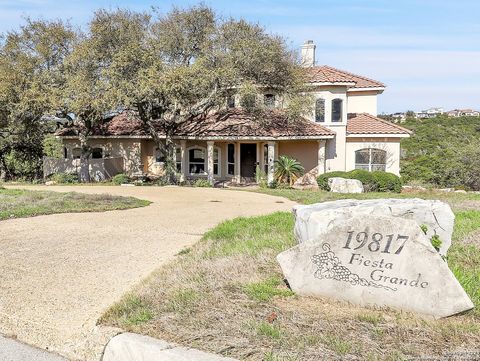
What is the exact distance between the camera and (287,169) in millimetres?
22000

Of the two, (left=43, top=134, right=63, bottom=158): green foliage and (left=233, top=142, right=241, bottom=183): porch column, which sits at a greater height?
(left=43, top=134, right=63, bottom=158): green foliage

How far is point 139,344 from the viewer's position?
131 inches

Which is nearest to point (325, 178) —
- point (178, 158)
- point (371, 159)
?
point (371, 159)

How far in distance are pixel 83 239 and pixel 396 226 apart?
5.99m

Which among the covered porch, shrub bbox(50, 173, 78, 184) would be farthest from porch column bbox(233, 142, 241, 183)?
shrub bbox(50, 173, 78, 184)

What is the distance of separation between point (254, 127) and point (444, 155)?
13.4 metres

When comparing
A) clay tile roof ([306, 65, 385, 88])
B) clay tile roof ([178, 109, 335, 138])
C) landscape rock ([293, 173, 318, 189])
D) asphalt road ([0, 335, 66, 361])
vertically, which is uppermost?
clay tile roof ([306, 65, 385, 88])

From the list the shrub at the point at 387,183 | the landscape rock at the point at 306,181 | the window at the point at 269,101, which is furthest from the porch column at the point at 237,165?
the shrub at the point at 387,183

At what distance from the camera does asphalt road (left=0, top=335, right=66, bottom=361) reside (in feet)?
11.7

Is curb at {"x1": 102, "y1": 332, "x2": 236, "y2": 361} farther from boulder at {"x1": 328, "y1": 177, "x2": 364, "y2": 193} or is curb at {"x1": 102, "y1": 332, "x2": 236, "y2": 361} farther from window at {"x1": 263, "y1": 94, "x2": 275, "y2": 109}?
window at {"x1": 263, "y1": 94, "x2": 275, "y2": 109}

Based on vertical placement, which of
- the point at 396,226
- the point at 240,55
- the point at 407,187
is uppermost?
the point at 240,55

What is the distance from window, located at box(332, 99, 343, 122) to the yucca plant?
3318 mm

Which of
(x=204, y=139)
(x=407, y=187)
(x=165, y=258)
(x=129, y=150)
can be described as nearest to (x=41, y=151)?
(x=129, y=150)

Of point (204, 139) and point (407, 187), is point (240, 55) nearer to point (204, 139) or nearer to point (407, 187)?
point (204, 139)
